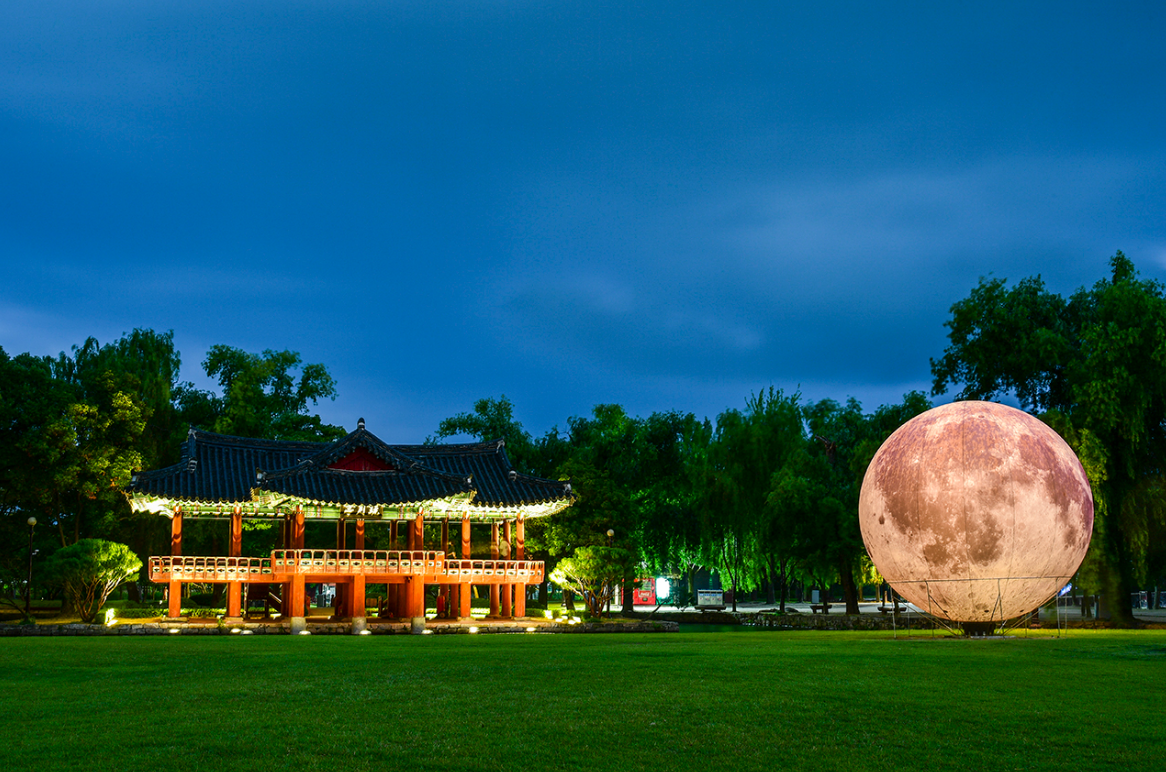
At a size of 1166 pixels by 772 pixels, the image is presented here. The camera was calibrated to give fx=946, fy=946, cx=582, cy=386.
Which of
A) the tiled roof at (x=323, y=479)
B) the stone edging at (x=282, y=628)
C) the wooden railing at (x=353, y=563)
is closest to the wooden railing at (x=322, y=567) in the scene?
the wooden railing at (x=353, y=563)

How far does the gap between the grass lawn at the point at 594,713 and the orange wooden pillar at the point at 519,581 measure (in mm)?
20535

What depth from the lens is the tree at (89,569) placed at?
3114 centimetres

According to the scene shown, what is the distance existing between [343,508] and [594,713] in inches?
1044

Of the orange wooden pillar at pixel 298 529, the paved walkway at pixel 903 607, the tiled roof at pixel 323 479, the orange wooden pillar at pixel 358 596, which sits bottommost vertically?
the paved walkway at pixel 903 607

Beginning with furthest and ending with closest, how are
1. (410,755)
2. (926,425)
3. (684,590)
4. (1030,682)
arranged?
(684,590) < (926,425) < (1030,682) < (410,755)

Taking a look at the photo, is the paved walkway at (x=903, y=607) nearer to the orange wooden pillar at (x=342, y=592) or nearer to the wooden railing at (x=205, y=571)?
the orange wooden pillar at (x=342, y=592)

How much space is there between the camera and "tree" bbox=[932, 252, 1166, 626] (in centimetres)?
2978

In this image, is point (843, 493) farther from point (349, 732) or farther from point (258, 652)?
point (349, 732)

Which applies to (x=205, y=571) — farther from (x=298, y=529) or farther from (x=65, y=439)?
(x=65, y=439)

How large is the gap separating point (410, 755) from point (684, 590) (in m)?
69.7

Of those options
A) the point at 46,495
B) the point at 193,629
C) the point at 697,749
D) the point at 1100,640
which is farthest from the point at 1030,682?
the point at 46,495

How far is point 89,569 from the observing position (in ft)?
103

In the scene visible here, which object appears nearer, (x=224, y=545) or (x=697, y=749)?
(x=697, y=749)

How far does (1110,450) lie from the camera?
101 ft
